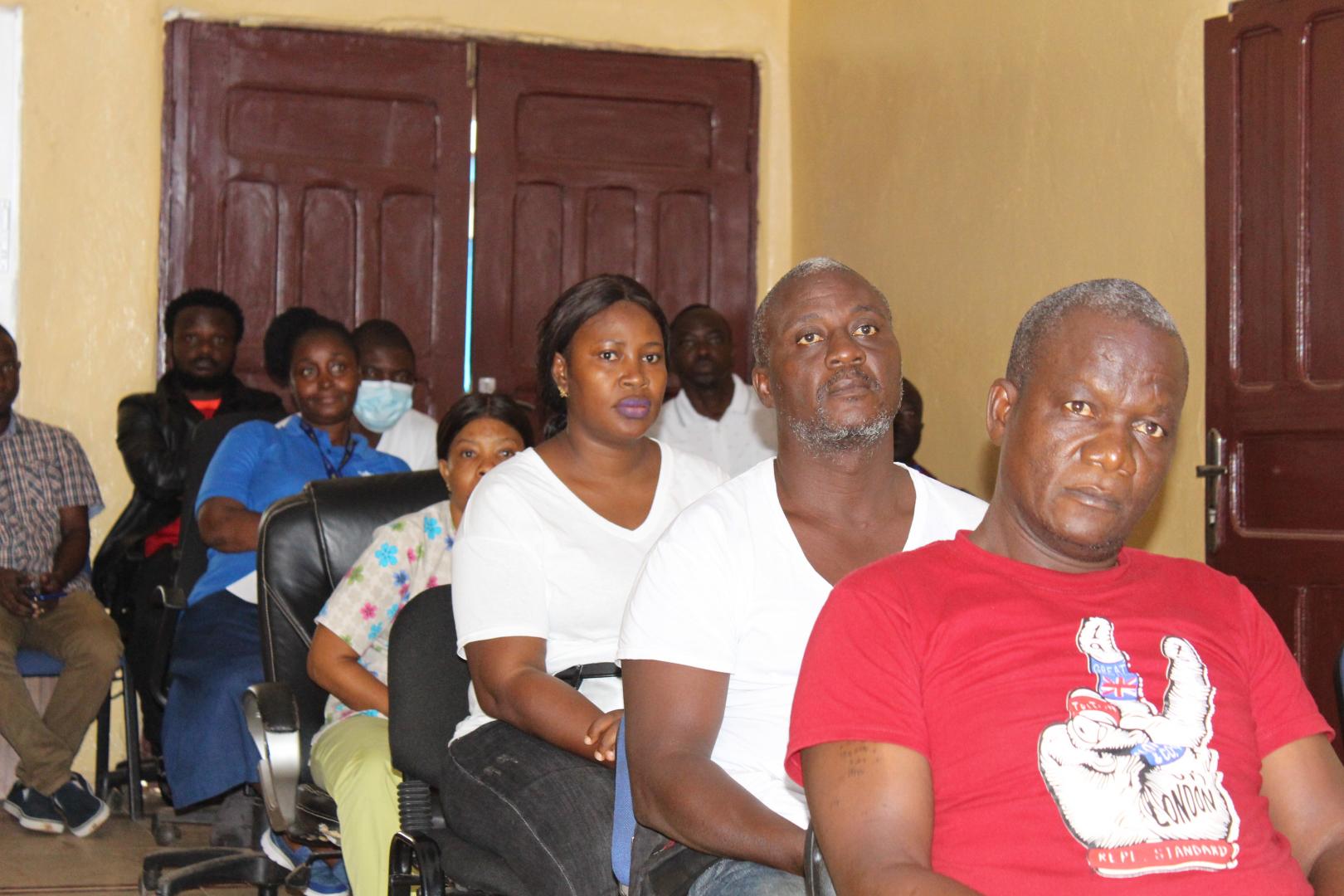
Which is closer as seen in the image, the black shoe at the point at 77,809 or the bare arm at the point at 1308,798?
the bare arm at the point at 1308,798

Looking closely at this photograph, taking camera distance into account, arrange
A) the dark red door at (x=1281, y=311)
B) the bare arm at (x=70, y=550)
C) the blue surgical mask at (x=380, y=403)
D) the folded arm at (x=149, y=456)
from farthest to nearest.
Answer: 1. the blue surgical mask at (x=380, y=403)
2. the folded arm at (x=149, y=456)
3. the bare arm at (x=70, y=550)
4. the dark red door at (x=1281, y=311)

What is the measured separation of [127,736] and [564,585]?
2796mm

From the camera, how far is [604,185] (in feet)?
19.0

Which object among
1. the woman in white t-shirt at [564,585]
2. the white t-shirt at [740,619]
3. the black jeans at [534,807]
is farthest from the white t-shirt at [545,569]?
the white t-shirt at [740,619]

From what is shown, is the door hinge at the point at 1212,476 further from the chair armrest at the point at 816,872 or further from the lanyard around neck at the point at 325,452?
the chair armrest at the point at 816,872

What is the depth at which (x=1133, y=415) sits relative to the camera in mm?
1460

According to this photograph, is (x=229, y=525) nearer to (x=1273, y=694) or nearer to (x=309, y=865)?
(x=309, y=865)

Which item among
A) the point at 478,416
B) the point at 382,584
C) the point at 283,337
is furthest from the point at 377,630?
the point at 283,337

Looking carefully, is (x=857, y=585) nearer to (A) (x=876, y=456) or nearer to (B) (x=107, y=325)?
(A) (x=876, y=456)

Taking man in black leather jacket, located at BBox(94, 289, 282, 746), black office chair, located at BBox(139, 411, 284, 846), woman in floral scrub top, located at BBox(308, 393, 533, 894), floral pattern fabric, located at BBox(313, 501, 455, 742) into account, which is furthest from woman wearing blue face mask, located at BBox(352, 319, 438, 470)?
floral pattern fabric, located at BBox(313, 501, 455, 742)

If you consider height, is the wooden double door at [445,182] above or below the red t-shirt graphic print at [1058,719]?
above

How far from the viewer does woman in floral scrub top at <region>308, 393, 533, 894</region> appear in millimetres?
2557

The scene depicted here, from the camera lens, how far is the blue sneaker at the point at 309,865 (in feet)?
10.5

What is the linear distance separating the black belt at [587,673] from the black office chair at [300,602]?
636mm
